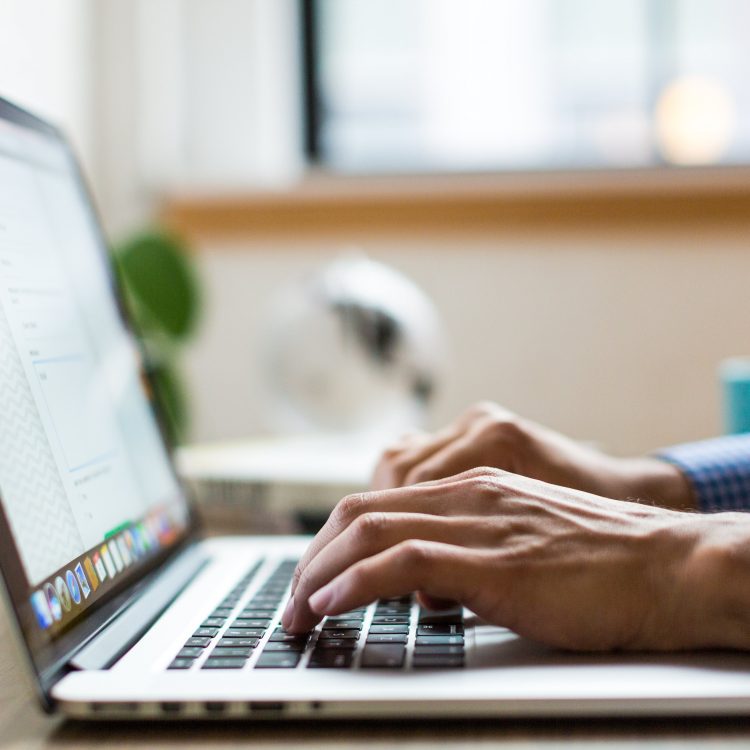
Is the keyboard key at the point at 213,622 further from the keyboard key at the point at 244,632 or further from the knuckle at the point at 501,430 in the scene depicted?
the knuckle at the point at 501,430

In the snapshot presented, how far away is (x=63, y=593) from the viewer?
1.29ft

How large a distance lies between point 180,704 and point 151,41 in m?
1.43

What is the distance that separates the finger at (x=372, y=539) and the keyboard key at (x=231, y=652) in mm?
25

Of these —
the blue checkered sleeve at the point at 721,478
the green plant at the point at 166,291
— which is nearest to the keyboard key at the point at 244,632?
the blue checkered sleeve at the point at 721,478

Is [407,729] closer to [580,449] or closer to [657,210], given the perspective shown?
[580,449]

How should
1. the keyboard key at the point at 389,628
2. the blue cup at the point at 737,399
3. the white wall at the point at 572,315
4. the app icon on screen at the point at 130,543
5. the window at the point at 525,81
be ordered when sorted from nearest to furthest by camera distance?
the keyboard key at the point at 389,628, the app icon on screen at the point at 130,543, the blue cup at the point at 737,399, the white wall at the point at 572,315, the window at the point at 525,81

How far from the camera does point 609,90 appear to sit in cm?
172

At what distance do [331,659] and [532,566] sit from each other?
0.09 m

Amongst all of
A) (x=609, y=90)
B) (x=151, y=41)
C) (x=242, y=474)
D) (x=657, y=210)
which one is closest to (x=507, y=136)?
(x=609, y=90)

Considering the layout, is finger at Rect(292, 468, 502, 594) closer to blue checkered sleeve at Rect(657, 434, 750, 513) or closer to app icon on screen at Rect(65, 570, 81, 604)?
app icon on screen at Rect(65, 570, 81, 604)

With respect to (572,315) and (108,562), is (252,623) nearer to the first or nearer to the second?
(108,562)

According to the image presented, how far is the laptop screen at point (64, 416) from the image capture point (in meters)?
0.39

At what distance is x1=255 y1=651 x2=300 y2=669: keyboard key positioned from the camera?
37 cm

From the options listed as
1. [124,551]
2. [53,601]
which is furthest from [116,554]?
[53,601]
